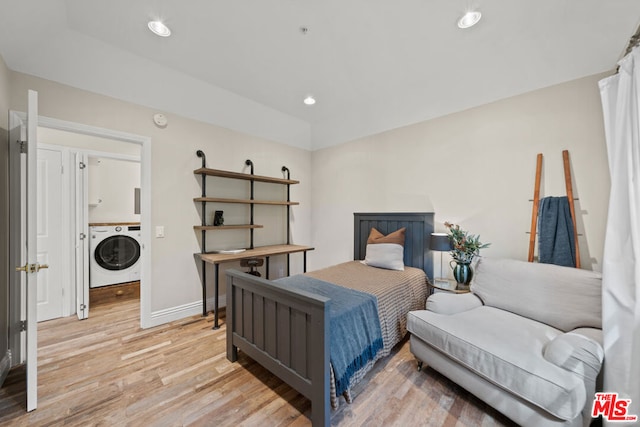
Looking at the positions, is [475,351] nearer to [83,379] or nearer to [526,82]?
[526,82]

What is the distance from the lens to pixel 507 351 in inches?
56.6

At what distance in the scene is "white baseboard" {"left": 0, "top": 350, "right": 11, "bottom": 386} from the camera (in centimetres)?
181

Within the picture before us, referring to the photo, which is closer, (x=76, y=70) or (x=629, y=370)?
(x=629, y=370)

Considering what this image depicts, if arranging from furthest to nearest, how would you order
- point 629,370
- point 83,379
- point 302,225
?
point 302,225
point 83,379
point 629,370

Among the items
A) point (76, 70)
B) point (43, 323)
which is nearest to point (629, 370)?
point (76, 70)

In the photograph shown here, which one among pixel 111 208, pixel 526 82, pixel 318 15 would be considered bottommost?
pixel 111 208

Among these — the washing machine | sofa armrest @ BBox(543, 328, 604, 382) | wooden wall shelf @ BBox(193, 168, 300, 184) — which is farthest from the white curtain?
the washing machine

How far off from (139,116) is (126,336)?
233 centimetres

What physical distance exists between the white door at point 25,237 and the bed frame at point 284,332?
1185 millimetres

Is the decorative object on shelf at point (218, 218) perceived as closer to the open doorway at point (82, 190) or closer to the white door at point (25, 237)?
the open doorway at point (82, 190)

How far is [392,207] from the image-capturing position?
3.40 metres

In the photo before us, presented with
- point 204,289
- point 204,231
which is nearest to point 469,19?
point 204,231

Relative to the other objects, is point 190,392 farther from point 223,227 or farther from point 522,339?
point 522,339

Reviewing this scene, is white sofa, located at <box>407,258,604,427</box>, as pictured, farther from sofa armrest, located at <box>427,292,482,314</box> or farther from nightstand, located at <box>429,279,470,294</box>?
nightstand, located at <box>429,279,470,294</box>
